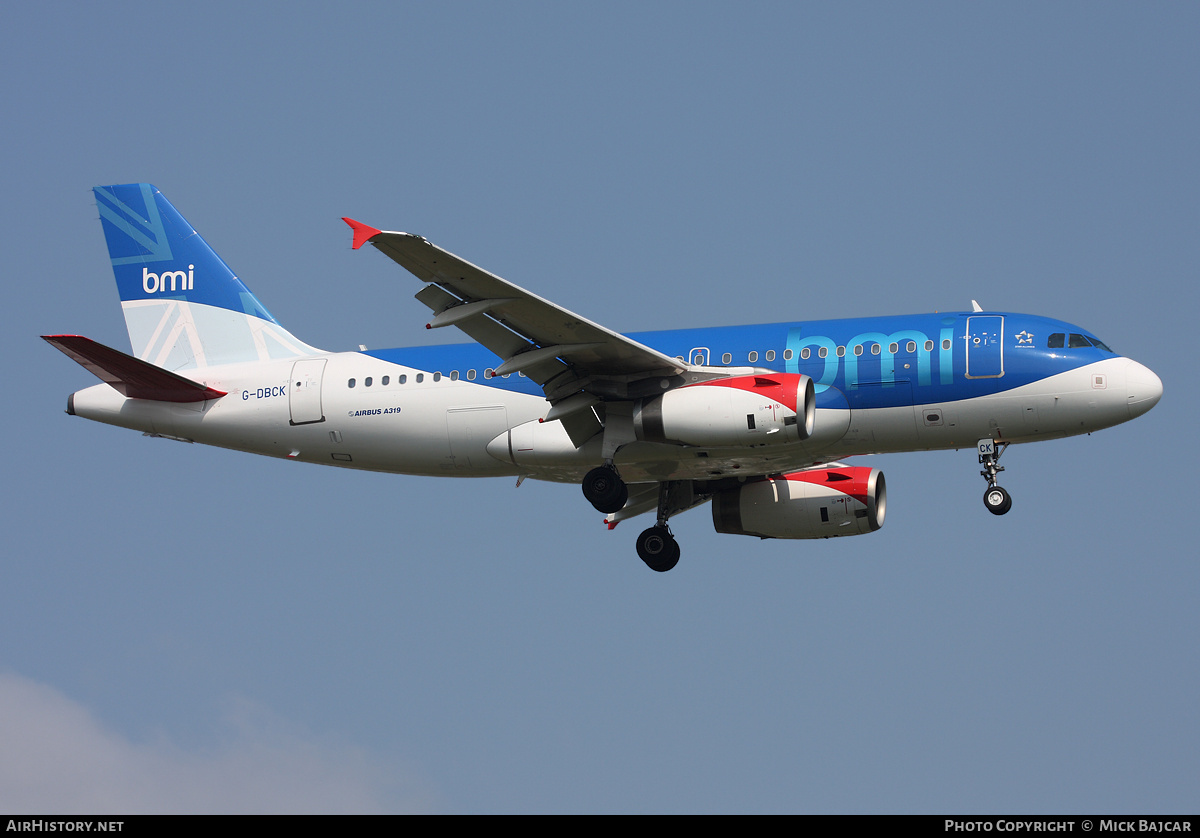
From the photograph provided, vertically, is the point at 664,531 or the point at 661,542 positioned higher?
the point at 664,531

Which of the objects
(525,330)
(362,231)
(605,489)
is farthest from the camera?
(605,489)

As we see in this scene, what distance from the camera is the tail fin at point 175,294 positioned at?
35.3 m

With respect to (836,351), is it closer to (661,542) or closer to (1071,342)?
(1071,342)

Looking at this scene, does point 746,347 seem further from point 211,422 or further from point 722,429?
point 211,422

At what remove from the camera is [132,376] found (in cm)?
3306

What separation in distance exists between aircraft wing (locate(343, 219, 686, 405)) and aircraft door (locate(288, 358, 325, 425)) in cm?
456

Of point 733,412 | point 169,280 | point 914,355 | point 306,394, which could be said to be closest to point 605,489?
point 733,412

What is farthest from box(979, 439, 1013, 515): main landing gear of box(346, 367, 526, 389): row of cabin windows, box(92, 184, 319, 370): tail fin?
box(92, 184, 319, 370): tail fin

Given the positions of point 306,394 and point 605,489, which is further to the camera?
point 306,394

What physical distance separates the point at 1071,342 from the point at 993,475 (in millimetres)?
3259

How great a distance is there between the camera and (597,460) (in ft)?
103

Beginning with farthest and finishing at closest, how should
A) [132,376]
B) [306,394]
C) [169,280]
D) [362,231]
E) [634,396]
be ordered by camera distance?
[169,280] → [306,394] → [132,376] → [634,396] → [362,231]
